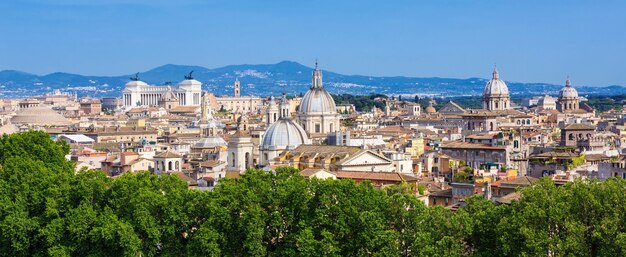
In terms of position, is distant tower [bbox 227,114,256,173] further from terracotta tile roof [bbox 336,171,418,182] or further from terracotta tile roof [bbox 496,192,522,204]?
terracotta tile roof [bbox 496,192,522,204]

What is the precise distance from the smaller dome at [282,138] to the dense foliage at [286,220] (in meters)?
31.3

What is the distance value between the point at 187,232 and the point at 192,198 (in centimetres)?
113

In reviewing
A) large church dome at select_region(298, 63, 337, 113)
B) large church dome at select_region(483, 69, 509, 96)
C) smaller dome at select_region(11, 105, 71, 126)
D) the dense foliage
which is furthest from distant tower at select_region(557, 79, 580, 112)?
the dense foliage

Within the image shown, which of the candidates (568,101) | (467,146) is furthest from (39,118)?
(467,146)

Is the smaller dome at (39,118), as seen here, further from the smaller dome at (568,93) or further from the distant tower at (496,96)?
the smaller dome at (568,93)

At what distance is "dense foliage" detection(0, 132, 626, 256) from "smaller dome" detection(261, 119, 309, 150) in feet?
103

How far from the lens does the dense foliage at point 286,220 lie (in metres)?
34.2

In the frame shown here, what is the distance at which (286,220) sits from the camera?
38.3 m

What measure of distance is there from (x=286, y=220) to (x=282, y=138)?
36713 millimetres

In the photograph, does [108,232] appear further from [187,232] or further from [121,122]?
[121,122]

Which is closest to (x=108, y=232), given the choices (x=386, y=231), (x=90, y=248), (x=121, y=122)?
(x=90, y=248)

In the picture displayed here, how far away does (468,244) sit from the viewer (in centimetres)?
3606

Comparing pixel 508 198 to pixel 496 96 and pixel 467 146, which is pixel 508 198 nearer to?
pixel 467 146

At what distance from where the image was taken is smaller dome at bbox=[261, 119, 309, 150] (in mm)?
74562
